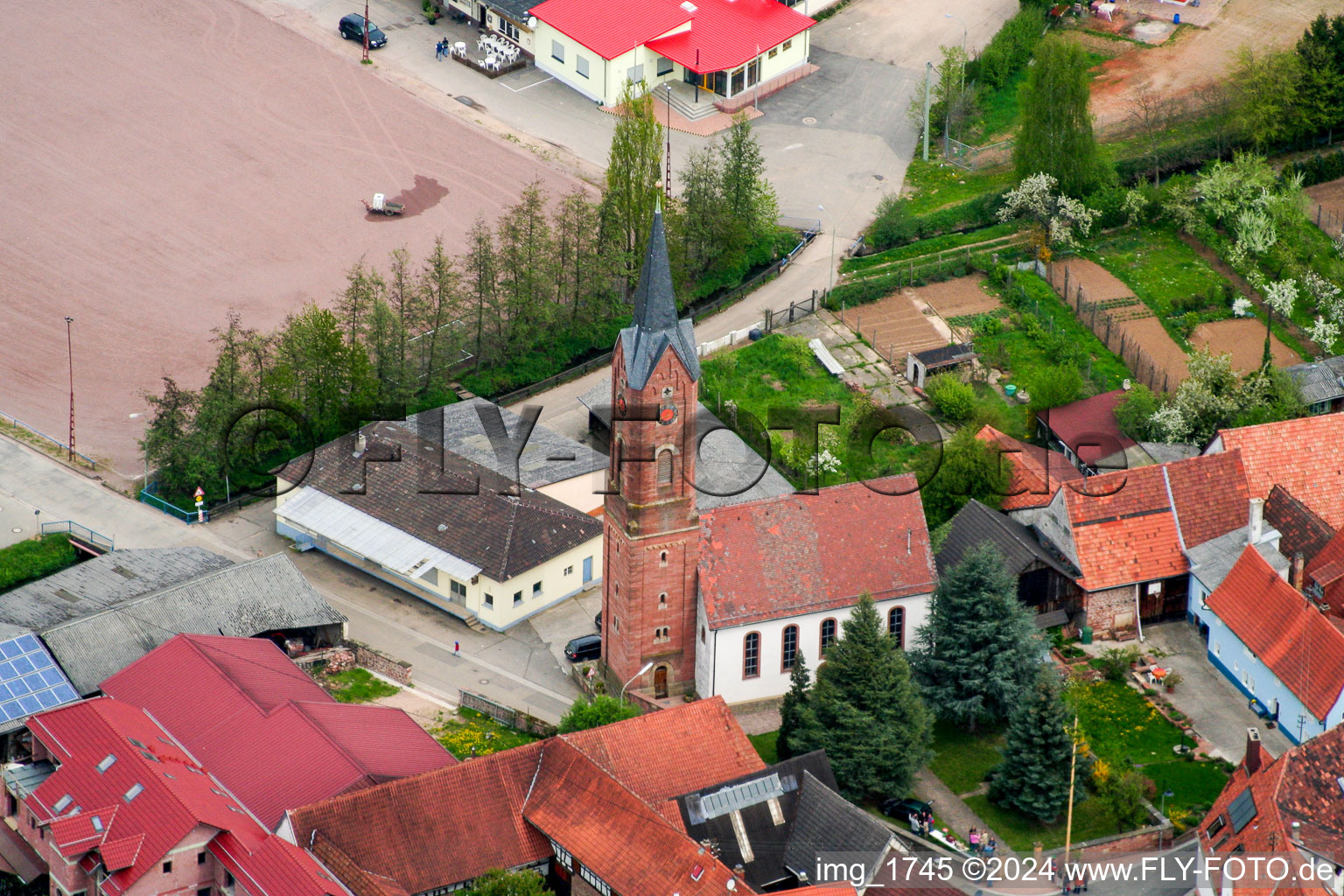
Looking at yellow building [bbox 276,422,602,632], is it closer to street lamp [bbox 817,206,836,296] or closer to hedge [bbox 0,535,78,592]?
hedge [bbox 0,535,78,592]

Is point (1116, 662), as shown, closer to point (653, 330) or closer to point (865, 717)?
point (865, 717)

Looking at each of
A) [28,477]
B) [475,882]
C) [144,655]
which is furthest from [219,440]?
[475,882]

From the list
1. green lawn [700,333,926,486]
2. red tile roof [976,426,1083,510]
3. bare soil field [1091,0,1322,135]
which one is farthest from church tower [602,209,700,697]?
bare soil field [1091,0,1322,135]

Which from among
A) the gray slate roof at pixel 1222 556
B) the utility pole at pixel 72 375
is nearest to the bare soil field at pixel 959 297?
the gray slate roof at pixel 1222 556

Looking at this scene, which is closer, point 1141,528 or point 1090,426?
point 1141,528

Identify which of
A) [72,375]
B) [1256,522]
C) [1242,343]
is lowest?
[72,375]

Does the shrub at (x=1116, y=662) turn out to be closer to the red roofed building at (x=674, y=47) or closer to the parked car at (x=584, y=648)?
the parked car at (x=584, y=648)

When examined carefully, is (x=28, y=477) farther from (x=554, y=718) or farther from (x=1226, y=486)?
(x=1226, y=486)

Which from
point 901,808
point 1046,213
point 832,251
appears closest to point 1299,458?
point 901,808
